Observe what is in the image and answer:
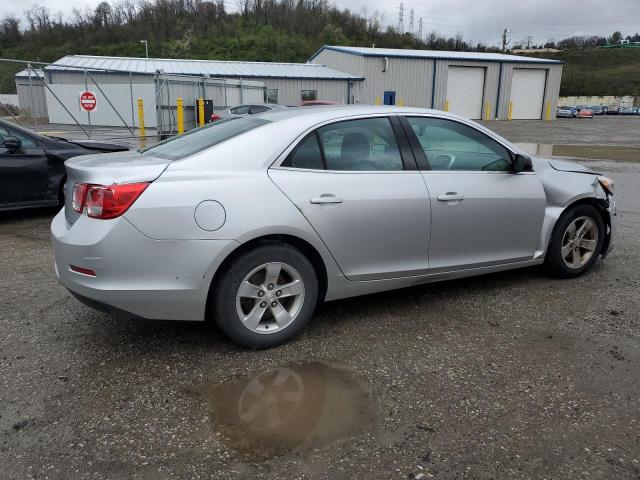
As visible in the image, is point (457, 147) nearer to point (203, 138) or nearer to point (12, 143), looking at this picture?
point (203, 138)

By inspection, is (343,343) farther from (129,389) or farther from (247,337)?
(129,389)

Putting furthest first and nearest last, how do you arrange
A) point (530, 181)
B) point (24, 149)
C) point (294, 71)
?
point (294, 71) < point (24, 149) < point (530, 181)

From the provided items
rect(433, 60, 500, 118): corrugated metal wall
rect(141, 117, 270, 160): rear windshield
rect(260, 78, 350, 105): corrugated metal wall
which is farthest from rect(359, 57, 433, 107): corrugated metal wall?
rect(141, 117, 270, 160): rear windshield

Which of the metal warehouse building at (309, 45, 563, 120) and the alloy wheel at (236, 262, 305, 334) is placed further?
the metal warehouse building at (309, 45, 563, 120)

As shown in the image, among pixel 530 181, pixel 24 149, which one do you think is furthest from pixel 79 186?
pixel 24 149

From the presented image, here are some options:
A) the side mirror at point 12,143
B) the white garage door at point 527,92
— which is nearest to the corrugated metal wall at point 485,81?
Answer: the white garage door at point 527,92

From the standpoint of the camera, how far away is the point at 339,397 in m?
3.00

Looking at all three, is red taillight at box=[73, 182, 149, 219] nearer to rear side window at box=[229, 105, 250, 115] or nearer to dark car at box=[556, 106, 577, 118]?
rear side window at box=[229, 105, 250, 115]

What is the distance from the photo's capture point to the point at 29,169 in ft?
23.3

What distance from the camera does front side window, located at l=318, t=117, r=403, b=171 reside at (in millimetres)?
3752

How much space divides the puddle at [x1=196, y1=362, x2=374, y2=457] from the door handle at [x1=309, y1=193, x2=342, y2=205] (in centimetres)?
103

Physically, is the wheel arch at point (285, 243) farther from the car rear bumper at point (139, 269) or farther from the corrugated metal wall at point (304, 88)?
the corrugated metal wall at point (304, 88)

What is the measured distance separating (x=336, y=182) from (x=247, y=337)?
1164 mm

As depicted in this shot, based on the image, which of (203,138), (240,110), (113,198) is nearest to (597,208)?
(203,138)
